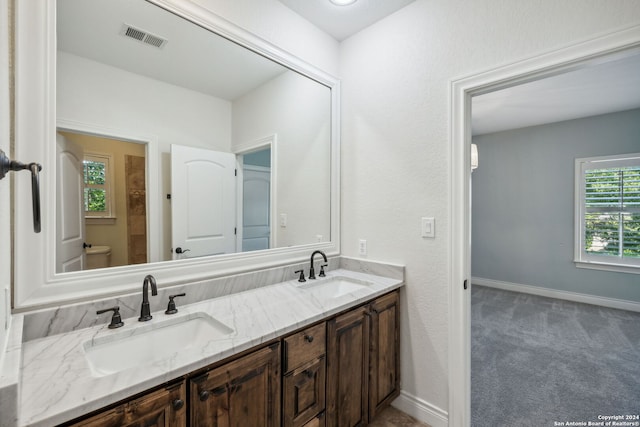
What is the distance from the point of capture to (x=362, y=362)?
1607 millimetres

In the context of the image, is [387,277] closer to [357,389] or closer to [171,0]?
[357,389]

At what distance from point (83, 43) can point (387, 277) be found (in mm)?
2050

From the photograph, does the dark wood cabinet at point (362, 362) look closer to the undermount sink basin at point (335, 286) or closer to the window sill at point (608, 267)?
the undermount sink basin at point (335, 286)

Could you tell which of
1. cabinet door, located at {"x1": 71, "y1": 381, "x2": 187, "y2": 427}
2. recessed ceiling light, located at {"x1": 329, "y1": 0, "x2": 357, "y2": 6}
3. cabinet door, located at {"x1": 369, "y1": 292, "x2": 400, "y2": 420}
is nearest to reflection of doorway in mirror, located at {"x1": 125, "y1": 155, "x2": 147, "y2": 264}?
cabinet door, located at {"x1": 71, "y1": 381, "x2": 187, "y2": 427}

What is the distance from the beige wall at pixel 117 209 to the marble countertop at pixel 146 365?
313 millimetres

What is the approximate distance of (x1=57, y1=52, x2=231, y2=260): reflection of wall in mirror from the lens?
1191mm

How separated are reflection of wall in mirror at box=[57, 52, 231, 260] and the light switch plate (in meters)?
1.33

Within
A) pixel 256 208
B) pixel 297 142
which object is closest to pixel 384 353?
pixel 256 208

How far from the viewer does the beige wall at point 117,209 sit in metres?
1.24

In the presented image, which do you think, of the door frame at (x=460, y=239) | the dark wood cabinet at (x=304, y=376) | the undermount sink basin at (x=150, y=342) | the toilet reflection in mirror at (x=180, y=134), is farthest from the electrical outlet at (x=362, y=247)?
the undermount sink basin at (x=150, y=342)

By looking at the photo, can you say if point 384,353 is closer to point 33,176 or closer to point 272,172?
point 272,172

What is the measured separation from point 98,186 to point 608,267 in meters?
5.68

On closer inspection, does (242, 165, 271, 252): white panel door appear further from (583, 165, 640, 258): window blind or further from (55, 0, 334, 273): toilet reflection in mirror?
(583, 165, 640, 258): window blind

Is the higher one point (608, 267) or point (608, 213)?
point (608, 213)
